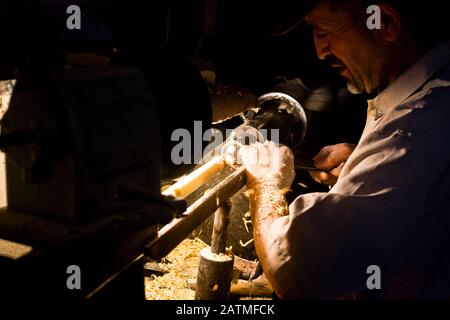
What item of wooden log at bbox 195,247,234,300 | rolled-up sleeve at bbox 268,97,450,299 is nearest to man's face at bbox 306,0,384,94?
rolled-up sleeve at bbox 268,97,450,299

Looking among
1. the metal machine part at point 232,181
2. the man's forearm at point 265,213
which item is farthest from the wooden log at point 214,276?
the man's forearm at point 265,213

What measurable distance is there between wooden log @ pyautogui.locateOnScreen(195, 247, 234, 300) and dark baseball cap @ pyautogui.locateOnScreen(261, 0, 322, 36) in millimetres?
1876

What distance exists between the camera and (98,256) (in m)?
1.43

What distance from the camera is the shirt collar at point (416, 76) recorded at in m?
2.07

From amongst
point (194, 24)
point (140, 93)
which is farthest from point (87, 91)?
point (194, 24)

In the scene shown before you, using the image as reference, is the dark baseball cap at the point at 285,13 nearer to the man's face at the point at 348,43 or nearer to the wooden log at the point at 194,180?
the man's face at the point at 348,43

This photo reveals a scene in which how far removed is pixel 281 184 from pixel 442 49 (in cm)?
127

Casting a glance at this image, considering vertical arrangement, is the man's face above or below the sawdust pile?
above

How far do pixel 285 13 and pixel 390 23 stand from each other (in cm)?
57

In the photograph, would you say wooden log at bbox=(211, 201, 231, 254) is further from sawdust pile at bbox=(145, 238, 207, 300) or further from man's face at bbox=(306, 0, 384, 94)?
man's face at bbox=(306, 0, 384, 94)

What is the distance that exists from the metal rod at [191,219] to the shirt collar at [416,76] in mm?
1025

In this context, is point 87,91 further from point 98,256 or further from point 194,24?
point 194,24

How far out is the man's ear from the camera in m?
2.18

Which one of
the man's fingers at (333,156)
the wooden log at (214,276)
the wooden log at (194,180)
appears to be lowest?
the wooden log at (214,276)
